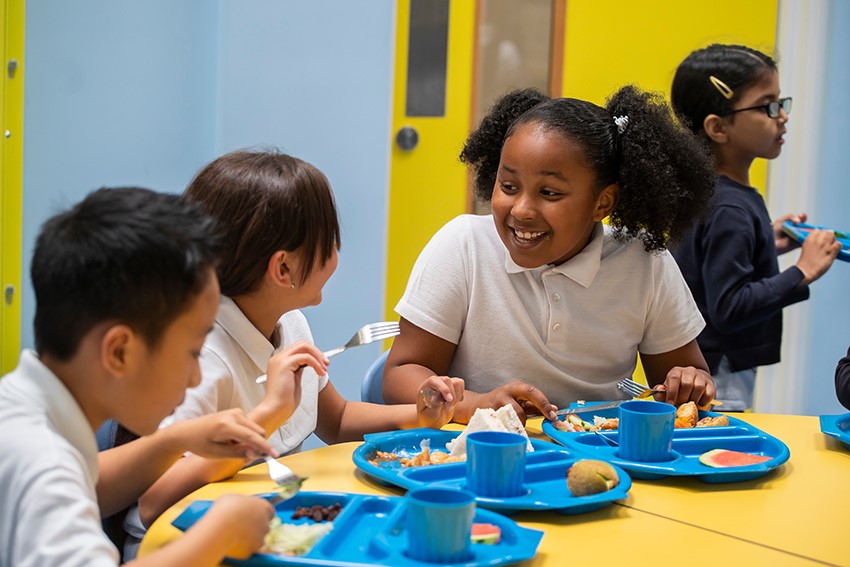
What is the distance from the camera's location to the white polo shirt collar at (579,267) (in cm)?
183

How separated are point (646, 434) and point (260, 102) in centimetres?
268

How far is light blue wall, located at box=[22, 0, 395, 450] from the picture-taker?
3.26m

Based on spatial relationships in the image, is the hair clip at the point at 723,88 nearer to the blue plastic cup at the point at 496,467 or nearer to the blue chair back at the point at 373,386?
the blue chair back at the point at 373,386

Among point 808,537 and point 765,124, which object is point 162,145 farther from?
point 808,537

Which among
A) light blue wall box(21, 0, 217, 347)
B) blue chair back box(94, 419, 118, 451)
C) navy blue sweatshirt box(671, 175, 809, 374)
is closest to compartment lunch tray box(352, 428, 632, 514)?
blue chair back box(94, 419, 118, 451)

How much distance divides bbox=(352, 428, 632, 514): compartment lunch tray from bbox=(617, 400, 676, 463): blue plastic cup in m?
0.07

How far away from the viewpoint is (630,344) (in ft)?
6.17

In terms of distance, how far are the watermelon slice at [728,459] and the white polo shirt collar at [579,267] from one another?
1.78ft

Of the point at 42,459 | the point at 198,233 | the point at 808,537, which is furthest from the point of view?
the point at 808,537

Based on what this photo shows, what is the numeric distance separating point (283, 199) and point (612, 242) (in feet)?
2.54

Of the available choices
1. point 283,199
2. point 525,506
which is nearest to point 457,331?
point 283,199

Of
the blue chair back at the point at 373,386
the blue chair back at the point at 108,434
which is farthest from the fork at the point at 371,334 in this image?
the blue chair back at the point at 108,434

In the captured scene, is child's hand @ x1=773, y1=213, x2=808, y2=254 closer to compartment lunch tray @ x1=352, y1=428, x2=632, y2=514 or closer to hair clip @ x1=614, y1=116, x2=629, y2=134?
hair clip @ x1=614, y1=116, x2=629, y2=134

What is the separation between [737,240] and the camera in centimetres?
238
